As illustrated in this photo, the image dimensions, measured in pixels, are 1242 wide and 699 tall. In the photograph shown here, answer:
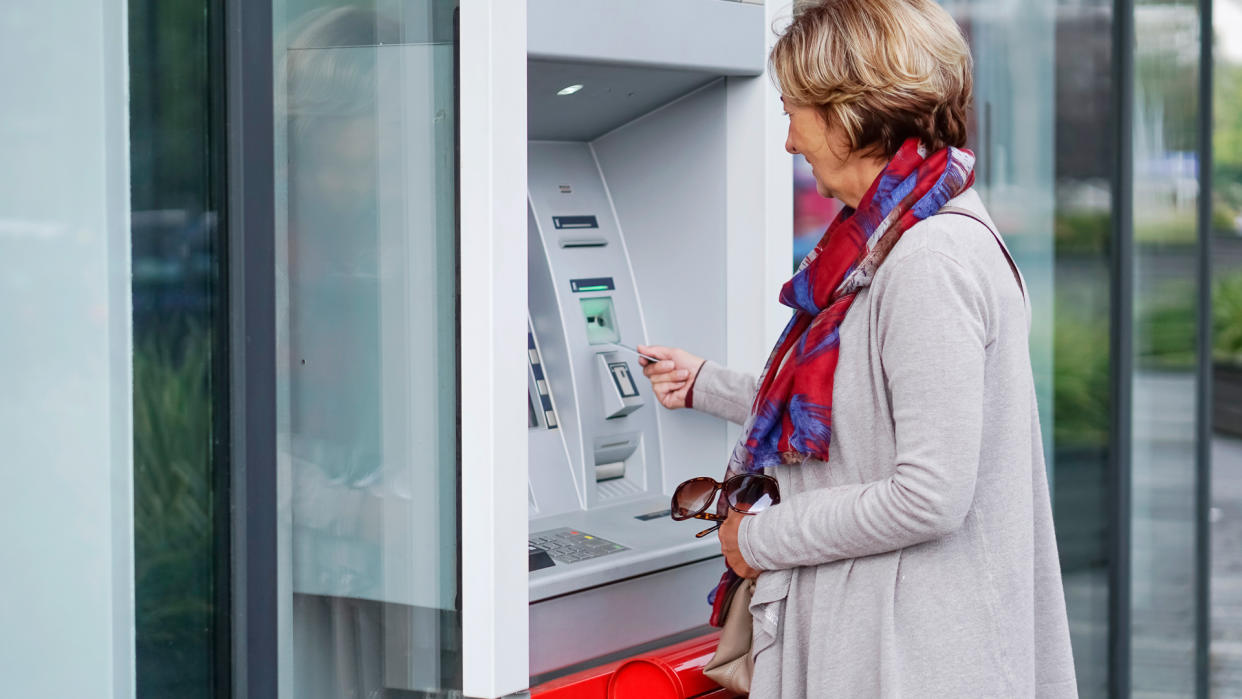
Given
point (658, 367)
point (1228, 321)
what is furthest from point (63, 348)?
point (1228, 321)

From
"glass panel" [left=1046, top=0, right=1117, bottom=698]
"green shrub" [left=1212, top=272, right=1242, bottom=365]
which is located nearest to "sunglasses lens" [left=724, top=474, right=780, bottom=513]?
"glass panel" [left=1046, top=0, right=1117, bottom=698]

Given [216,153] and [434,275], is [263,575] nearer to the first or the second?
[434,275]

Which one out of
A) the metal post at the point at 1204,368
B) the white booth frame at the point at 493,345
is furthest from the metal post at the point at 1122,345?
the white booth frame at the point at 493,345

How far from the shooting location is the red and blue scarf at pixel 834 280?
1.54 metres

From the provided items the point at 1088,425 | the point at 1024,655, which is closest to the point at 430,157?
the point at 1024,655

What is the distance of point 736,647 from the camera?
1.79 metres

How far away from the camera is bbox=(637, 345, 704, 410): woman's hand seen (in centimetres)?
216

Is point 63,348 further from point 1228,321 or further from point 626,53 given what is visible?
point 1228,321

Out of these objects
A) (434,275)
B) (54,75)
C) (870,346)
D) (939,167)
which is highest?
(54,75)

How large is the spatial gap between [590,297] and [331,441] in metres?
0.77

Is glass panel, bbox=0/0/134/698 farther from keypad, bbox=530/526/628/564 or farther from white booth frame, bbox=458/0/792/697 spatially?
keypad, bbox=530/526/628/564

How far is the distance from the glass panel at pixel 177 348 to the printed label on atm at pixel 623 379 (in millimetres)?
871

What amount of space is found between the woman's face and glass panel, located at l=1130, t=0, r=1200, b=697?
7.38 feet

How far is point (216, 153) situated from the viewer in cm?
167
